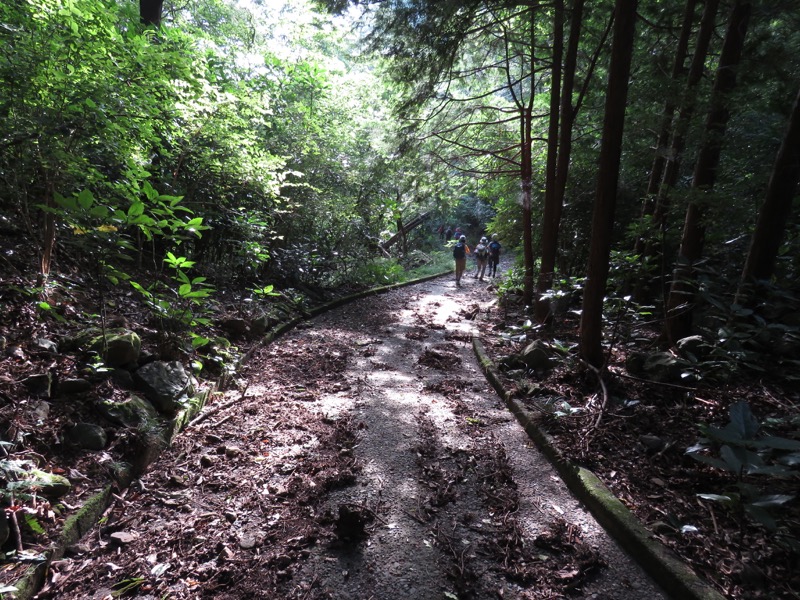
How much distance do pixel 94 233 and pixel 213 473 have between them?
2153mm

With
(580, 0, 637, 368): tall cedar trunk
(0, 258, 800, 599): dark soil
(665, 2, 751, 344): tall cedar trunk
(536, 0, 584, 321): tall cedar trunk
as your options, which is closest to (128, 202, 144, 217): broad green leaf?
(0, 258, 800, 599): dark soil

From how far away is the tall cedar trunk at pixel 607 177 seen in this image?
13.6 feet

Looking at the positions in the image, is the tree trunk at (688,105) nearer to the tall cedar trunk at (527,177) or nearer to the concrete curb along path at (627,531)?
the tall cedar trunk at (527,177)

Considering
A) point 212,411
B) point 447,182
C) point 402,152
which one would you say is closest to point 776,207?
point 212,411

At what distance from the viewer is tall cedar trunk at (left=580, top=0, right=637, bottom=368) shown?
4.14 metres

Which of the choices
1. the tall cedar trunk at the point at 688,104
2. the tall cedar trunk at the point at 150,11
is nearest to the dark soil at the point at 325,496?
the tall cedar trunk at the point at 688,104

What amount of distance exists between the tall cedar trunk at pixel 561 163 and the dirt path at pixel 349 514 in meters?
3.38

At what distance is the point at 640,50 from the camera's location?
7.51 meters

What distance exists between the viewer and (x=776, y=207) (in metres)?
4.02

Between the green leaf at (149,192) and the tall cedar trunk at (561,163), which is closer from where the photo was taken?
the green leaf at (149,192)

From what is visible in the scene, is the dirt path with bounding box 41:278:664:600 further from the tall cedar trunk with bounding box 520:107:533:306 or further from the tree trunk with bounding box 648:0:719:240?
the tall cedar trunk with bounding box 520:107:533:306

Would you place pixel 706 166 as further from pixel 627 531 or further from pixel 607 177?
pixel 627 531

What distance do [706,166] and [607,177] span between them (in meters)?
1.46

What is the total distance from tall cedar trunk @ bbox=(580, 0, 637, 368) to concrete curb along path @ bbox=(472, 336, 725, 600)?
1402 mm
